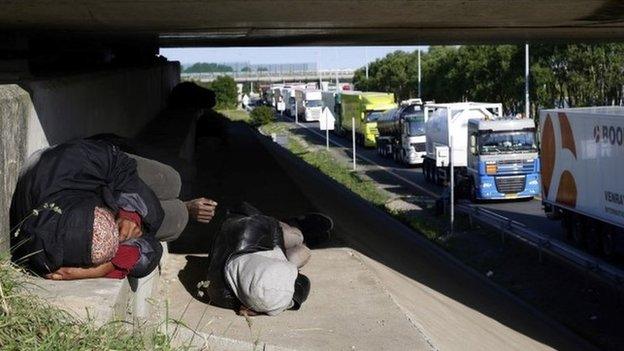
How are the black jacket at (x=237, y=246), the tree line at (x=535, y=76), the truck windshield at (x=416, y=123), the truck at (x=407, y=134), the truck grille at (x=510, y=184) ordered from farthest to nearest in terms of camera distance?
the tree line at (x=535, y=76) < the truck at (x=407, y=134) < the truck windshield at (x=416, y=123) < the truck grille at (x=510, y=184) < the black jacket at (x=237, y=246)

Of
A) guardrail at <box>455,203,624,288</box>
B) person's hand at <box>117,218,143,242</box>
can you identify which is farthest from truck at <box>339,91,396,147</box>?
person's hand at <box>117,218,143,242</box>

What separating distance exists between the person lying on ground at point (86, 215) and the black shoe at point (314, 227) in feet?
15.3

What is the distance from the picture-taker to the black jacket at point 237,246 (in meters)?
8.86

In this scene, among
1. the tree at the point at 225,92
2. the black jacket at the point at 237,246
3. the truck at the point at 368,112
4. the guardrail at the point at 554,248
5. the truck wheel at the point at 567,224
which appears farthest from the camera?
the tree at the point at 225,92

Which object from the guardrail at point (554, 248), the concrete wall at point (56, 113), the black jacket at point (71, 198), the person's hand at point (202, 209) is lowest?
the guardrail at point (554, 248)

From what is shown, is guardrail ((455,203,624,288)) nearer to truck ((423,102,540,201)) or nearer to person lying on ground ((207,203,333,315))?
truck ((423,102,540,201))

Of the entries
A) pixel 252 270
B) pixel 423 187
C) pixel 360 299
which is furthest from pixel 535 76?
pixel 252 270

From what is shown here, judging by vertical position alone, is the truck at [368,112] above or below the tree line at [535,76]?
below

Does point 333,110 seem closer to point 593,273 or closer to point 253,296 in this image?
point 593,273

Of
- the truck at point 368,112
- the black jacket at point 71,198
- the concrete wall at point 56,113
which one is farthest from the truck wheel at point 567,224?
the truck at point 368,112

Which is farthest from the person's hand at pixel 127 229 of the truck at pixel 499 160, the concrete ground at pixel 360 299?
the truck at pixel 499 160

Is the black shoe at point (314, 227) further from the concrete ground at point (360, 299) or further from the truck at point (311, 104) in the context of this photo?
the truck at point (311, 104)

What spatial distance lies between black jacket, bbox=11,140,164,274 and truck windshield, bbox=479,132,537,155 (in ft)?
91.9

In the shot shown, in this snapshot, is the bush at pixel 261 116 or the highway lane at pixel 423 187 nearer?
the highway lane at pixel 423 187
